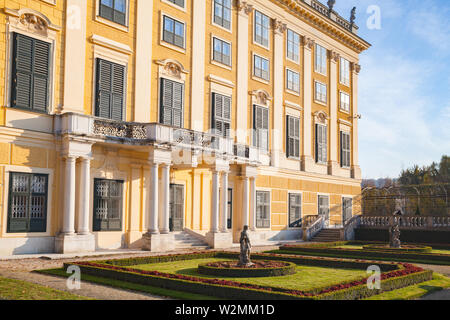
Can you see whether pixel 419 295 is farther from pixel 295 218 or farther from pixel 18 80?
pixel 295 218

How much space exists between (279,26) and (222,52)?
283 inches

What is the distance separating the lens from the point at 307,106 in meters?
40.6

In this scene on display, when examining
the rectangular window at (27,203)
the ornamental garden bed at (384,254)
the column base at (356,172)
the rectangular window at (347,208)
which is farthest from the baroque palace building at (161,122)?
the ornamental garden bed at (384,254)

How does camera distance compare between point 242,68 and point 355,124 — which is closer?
point 242,68

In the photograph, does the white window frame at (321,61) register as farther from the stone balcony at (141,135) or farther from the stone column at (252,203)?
the stone balcony at (141,135)

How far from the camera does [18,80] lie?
22.0 meters

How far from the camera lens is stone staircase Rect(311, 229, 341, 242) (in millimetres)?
36688

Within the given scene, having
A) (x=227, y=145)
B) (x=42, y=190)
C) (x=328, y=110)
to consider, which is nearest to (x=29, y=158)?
(x=42, y=190)

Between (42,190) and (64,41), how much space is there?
708 centimetres

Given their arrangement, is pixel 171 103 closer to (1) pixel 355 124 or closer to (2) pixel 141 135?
(2) pixel 141 135

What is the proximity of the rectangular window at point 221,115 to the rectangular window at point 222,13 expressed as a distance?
4.85 meters

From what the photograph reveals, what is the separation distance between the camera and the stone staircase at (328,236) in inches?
1444

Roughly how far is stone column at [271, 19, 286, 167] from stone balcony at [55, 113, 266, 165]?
6.96 m

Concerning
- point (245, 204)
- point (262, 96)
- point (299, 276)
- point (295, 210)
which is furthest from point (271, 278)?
point (295, 210)
